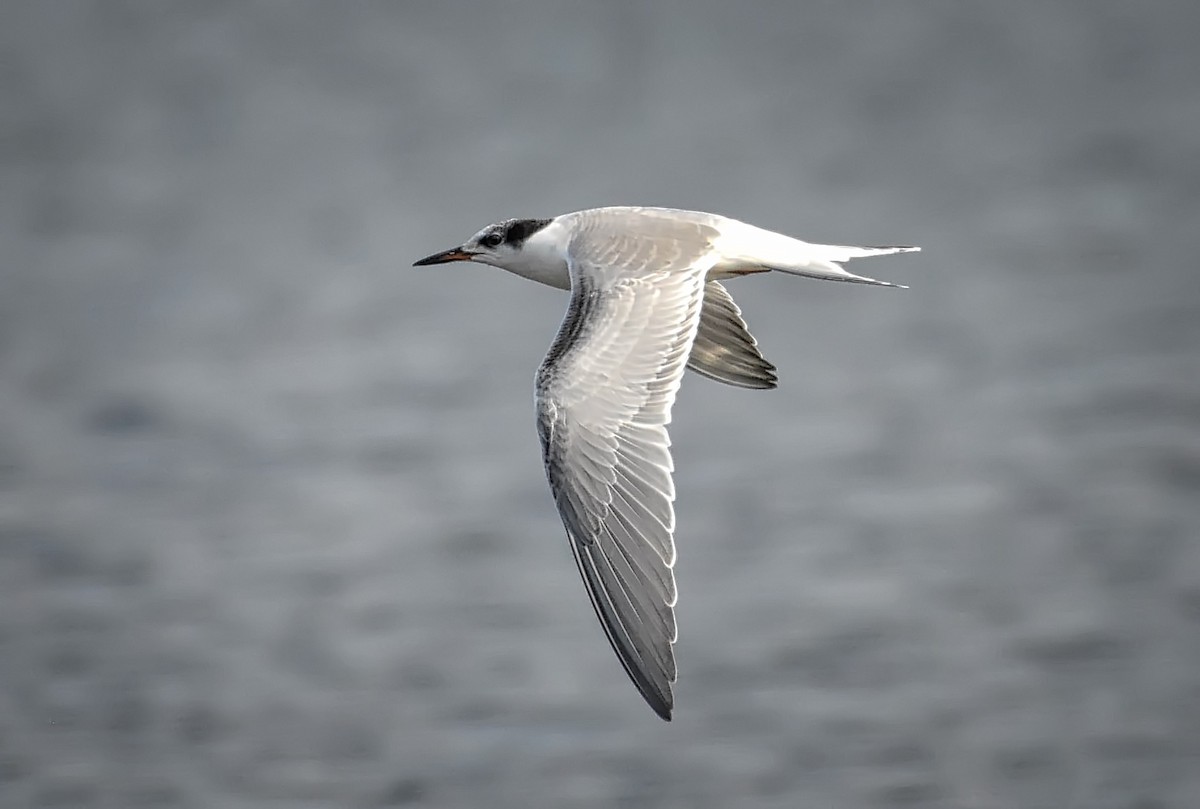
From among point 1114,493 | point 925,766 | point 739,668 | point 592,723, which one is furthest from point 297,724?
point 1114,493

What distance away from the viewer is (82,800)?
1015cm

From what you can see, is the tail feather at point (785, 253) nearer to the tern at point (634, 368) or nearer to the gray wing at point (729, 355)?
the tern at point (634, 368)

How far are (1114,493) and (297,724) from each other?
15.3 feet

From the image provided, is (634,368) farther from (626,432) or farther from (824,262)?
(824,262)

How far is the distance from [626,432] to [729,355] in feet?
3.52

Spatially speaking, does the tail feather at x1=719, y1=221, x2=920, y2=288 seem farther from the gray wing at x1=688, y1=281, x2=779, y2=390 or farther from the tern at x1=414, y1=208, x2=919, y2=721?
the gray wing at x1=688, y1=281, x2=779, y2=390

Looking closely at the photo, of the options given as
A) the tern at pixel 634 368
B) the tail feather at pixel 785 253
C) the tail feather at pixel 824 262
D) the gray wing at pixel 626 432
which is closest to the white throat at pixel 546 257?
the tern at pixel 634 368

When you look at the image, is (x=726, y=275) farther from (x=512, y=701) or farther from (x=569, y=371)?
(x=512, y=701)

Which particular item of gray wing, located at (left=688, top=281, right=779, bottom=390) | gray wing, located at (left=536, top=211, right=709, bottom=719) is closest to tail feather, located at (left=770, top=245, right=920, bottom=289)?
gray wing, located at (left=536, top=211, right=709, bottom=719)

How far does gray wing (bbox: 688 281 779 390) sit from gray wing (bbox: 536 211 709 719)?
47 centimetres

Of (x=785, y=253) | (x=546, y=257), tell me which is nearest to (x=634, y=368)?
(x=785, y=253)

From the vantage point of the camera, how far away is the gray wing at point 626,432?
278 inches

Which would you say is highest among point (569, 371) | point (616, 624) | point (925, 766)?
point (569, 371)

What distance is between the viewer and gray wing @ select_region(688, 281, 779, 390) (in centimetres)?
837
